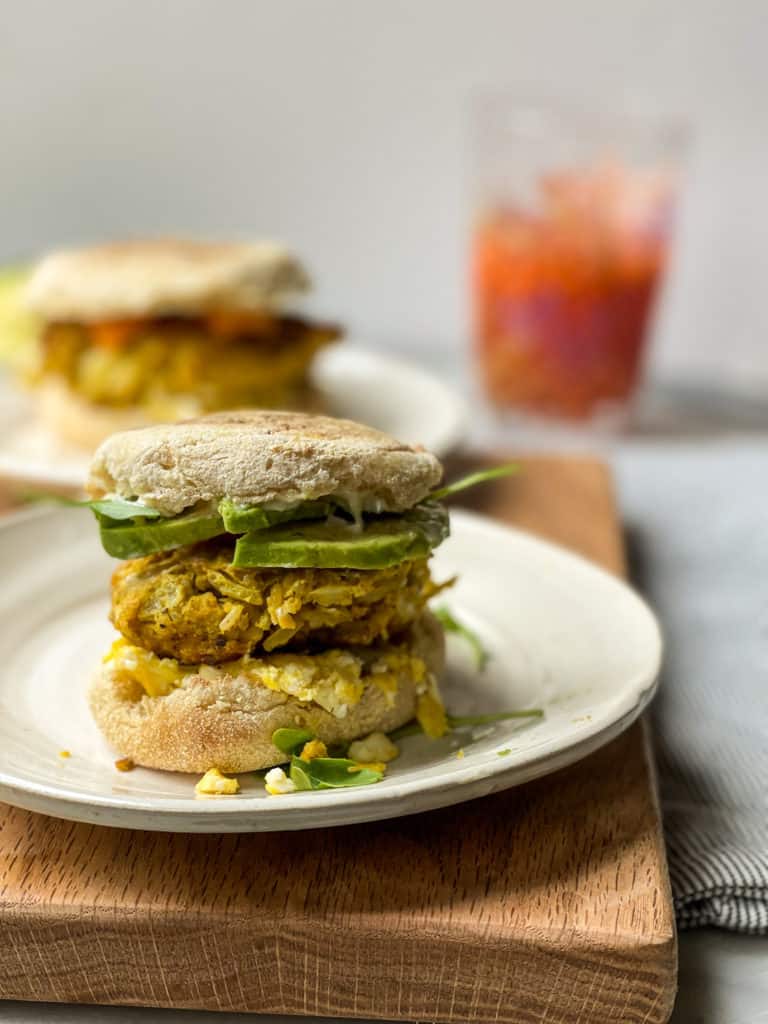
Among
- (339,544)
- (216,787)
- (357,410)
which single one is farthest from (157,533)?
(357,410)

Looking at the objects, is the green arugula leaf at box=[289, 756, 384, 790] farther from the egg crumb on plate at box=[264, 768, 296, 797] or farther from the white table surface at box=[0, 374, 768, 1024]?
the white table surface at box=[0, 374, 768, 1024]

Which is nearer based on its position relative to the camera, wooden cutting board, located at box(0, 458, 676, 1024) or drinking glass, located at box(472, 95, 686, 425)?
wooden cutting board, located at box(0, 458, 676, 1024)

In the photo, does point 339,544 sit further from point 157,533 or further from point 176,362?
point 176,362

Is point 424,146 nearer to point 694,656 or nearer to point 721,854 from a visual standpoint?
point 694,656

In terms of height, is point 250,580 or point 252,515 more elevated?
point 252,515

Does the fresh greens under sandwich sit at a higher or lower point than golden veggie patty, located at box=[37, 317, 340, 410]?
higher

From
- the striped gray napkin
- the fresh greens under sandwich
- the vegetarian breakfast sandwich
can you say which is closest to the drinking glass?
the striped gray napkin
